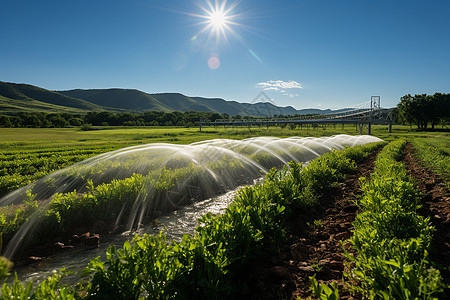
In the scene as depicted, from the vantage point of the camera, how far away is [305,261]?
165 inches

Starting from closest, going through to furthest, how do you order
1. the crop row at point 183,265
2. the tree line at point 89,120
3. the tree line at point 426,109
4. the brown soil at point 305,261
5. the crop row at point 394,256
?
1. the crop row at point 394,256
2. the crop row at point 183,265
3. the brown soil at point 305,261
4. the tree line at point 426,109
5. the tree line at point 89,120

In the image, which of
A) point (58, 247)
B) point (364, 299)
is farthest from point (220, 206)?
point (364, 299)

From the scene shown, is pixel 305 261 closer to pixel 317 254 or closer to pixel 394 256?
pixel 317 254

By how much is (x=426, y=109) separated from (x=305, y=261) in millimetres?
84298

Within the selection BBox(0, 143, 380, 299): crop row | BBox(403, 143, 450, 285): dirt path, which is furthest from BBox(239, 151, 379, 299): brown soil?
BBox(403, 143, 450, 285): dirt path

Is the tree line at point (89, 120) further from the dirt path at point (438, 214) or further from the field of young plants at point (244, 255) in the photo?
the field of young plants at point (244, 255)

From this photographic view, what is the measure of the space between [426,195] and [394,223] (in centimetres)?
434

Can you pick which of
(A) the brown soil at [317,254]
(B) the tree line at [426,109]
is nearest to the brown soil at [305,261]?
(A) the brown soil at [317,254]

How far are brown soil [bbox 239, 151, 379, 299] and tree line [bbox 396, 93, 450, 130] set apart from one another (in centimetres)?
8133

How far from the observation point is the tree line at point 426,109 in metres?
65.5

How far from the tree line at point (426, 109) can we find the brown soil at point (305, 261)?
81334 mm

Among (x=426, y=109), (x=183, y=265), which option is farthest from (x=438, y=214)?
(x=426, y=109)

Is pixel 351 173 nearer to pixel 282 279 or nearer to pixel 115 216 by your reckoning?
pixel 282 279

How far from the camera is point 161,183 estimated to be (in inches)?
354
